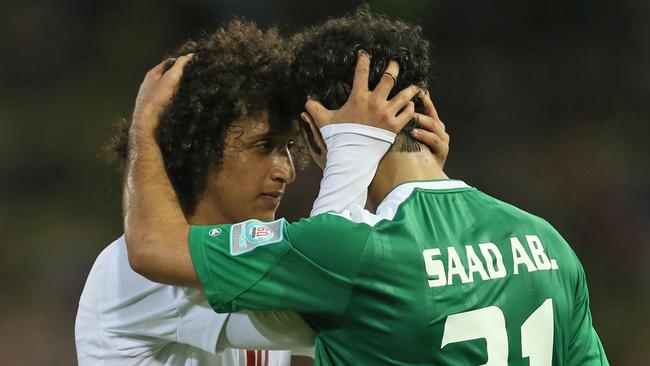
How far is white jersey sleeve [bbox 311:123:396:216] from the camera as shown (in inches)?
80.8

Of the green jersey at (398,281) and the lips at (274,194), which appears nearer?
the green jersey at (398,281)

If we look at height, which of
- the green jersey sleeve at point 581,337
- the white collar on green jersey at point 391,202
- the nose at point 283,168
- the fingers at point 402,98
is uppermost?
the fingers at point 402,98

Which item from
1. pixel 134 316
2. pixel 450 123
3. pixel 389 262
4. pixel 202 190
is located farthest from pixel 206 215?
pixel 450 123

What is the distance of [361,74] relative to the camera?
6.97ft

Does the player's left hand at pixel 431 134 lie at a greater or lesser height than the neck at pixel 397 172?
greater

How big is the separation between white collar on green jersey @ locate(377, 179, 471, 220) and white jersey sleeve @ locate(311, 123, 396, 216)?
6 cm

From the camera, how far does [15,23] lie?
A: 260 inches

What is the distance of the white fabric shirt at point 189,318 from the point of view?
2.07 m

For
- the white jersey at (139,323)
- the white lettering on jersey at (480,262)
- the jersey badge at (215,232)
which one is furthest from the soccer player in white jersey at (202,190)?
the white lettering on jersey at (480,262)

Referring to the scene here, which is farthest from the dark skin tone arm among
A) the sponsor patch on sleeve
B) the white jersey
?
the white jersey

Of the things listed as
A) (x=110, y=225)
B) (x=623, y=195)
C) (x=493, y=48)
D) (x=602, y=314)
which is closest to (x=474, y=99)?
(x=493, y=48)

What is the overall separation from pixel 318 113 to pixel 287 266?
455 mm

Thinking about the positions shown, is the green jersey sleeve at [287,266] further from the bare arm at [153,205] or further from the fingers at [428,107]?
the fingers at [428,107]

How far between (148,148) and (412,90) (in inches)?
28.5
